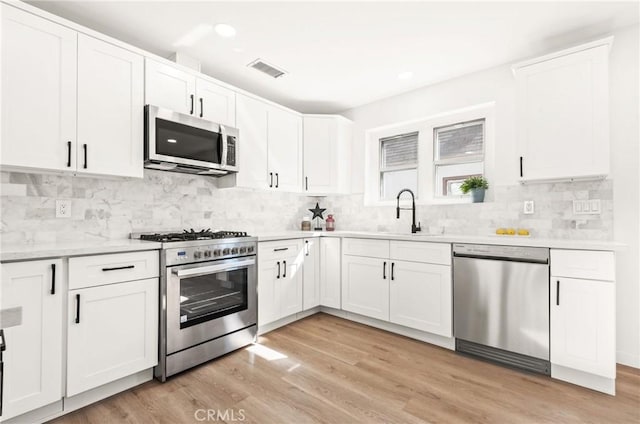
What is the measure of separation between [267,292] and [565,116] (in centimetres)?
285

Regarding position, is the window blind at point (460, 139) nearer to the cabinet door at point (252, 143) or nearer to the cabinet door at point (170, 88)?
the cabinet door at point (252, 143)

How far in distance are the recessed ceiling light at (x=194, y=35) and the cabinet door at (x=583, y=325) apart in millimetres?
3148

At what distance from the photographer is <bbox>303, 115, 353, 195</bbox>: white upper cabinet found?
3951 mm

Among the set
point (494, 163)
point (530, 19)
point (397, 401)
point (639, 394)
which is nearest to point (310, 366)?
point (397, 401)

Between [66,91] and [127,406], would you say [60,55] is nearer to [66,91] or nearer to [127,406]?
[66,91]

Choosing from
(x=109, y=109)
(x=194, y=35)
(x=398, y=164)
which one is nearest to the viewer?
(x=109, y=109)

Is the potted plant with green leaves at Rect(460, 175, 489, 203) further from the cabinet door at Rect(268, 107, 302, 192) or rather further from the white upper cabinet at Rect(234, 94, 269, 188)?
the white upper cabinet at Rect(234, 94, 269, 188)

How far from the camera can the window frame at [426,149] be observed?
3.24 metres

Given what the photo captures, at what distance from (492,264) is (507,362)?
740mm

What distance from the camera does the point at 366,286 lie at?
3.28 meters

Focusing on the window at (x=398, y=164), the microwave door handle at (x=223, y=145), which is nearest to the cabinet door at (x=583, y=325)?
the window at (x=398, y=164)

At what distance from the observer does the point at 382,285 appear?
316cm

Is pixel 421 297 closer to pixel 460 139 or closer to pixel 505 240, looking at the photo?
pixel 505 240

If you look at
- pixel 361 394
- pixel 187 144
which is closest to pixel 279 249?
pixel 187 144
